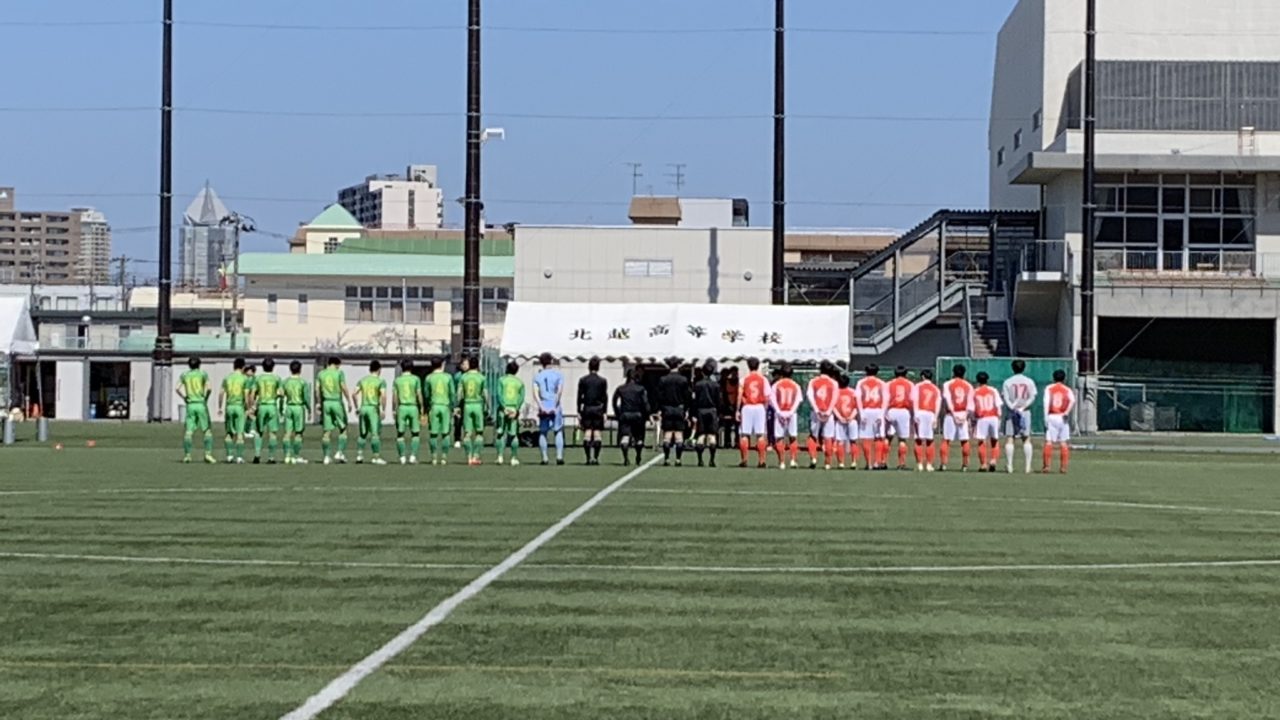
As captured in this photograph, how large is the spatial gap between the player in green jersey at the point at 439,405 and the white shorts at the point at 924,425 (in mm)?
7335

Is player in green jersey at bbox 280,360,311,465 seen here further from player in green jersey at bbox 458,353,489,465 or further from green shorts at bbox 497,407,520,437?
green shorts at bbox 497,407,520,437

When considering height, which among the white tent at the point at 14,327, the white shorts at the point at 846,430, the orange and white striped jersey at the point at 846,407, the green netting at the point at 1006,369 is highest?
the white tent at the point at 14,327

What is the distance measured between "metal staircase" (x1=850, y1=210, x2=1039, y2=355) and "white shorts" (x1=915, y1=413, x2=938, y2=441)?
2427 centimetres

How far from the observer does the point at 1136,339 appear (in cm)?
5834

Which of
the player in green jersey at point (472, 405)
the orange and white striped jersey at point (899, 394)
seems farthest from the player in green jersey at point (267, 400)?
the orange and white striped jersey at point (899, 394)

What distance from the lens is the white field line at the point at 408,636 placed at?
8.84m

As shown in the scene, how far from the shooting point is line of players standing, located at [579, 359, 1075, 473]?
105 feet

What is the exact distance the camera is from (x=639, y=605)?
41.1 feet

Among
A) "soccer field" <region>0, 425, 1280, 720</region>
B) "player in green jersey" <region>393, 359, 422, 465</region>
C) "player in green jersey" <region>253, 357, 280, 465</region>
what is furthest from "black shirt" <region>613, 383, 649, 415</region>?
"soccer field" <region>0, 425, 1280, 720</region>

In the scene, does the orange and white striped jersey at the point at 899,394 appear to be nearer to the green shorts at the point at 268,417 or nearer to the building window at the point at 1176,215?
the green shorts at the point at 268,417

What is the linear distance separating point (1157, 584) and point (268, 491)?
12.3 m

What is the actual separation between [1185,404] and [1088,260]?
4.77 m

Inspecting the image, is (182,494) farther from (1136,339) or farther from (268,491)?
(1136,339)

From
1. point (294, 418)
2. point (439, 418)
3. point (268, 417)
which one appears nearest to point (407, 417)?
point (439, 418)
